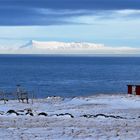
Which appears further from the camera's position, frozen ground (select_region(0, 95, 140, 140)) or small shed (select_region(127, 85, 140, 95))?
small shed (select_region(127, 85, 140, 95))

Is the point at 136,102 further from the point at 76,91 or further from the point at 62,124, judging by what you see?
the point at 76,91

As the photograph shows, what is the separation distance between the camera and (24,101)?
40.6 meters

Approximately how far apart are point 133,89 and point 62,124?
23.1 meters

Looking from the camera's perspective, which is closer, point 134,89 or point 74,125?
point 74,125

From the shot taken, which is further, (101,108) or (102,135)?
(101,108)

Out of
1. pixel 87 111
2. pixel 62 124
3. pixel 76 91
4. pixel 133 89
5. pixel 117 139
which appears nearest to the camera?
pixel 117 139

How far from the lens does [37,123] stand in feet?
Result: 78.5

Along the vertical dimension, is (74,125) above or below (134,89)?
below

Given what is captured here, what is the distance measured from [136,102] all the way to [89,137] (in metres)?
17.0

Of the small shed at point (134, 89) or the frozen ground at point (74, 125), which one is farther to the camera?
the small shed at point (134, 89)

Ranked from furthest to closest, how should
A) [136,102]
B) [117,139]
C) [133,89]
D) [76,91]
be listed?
1. [76,91]
2. [133,89]
3. [136,102]
4. [117,139]

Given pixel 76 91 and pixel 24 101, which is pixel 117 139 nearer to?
pixel 24 101

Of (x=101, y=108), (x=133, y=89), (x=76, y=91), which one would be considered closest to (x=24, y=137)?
(x=101, y=108)

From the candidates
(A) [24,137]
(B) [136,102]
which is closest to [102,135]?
(A) [24,137]
